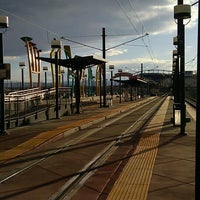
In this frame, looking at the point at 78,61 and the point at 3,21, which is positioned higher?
the point at 3,21

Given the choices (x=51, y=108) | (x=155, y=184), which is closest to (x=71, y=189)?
(x=155, y=184)

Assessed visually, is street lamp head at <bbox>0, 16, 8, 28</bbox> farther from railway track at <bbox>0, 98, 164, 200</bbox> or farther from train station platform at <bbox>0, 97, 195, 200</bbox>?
railway track at <bbox>0, 98, 164, 200</bbox>

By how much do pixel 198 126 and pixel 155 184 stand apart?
2.99 metres

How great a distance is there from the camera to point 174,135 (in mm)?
16000

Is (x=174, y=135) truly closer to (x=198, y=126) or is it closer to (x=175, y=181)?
(x=175, y=181)

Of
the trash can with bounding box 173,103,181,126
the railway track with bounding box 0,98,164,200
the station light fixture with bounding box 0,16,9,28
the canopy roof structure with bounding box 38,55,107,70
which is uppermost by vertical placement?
the station light fixture with bounding box 0,16,9,28

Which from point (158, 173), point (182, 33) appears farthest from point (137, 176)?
point (182, 33)

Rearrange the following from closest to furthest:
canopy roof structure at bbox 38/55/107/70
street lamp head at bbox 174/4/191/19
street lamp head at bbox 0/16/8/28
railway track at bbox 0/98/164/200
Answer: railway track at bbox 0/98/164/200 → street lamp head at bbox 174/4/191/19 → street lamp head at bbox 0/16/8/28 → canopy roof structure at bbox 38/55/107/70

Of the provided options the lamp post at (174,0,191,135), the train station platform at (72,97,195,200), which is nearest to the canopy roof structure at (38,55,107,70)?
the lamp post at (174,0,191,135)

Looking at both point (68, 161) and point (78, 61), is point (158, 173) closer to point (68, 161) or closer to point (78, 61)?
point (68, 161)

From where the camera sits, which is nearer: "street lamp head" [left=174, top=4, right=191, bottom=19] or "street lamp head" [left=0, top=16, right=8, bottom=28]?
"street lamp head" [left=174, top=4, right=191, bottom=19]

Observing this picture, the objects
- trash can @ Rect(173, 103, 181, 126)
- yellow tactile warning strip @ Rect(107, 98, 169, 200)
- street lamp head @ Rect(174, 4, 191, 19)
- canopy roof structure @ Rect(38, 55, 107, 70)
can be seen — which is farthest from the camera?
canopy roof structure @ Rect(38, 55, 107, 70)

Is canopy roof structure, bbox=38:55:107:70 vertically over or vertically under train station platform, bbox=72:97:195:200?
over

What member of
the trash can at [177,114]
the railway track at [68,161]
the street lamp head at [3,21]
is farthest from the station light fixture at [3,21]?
the trash can at [177,114]
